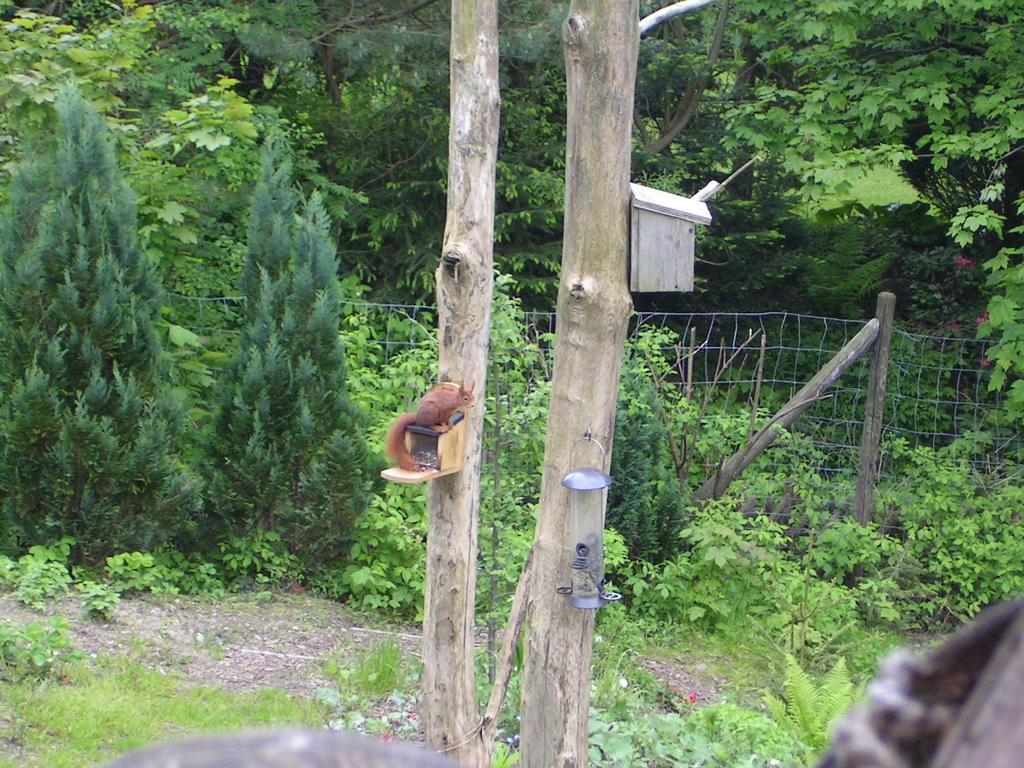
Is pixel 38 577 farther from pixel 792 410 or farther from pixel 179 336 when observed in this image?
pixel 792 410

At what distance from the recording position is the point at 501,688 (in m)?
4.67

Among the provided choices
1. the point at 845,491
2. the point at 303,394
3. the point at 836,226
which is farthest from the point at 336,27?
the point at 836,226

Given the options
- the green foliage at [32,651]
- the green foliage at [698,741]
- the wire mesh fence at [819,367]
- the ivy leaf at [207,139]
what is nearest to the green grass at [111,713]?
the green foliage at [32,651]

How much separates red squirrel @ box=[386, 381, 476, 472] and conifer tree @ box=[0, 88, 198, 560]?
115 inches

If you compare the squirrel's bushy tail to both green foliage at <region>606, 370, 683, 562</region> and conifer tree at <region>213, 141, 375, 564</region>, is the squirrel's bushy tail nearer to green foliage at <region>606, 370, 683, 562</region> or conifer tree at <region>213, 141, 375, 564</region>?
conifer tree at <region>213, 141, 375, 564</region>

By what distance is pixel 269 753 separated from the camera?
2.60 feet

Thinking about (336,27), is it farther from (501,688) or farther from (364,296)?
(501,688)

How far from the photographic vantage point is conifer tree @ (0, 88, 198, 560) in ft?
22.3

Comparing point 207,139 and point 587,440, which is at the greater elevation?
point 207,139

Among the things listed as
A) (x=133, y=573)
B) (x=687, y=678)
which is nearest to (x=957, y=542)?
(x=687, y=678)

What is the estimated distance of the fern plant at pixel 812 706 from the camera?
545 cm

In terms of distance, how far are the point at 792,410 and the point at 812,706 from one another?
312 centimetres

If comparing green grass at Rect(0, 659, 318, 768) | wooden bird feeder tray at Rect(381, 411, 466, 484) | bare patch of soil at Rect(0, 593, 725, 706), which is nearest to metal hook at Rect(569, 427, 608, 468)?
wooden bird feeder tray at Rect(381, 411, 466, 484)

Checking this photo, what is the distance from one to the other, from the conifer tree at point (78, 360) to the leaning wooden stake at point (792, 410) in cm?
394
